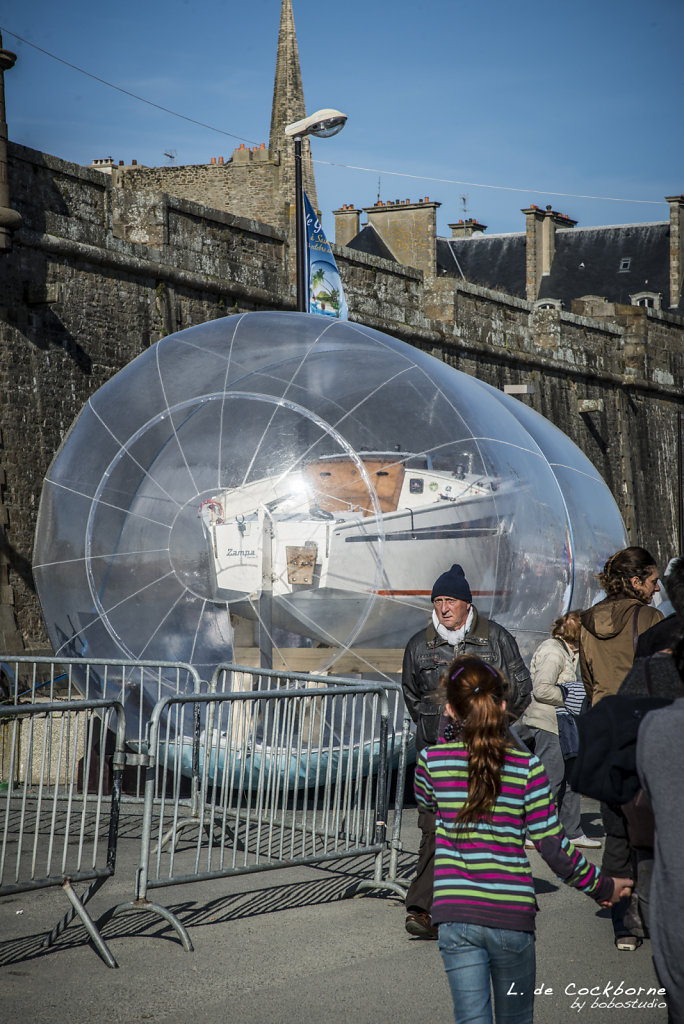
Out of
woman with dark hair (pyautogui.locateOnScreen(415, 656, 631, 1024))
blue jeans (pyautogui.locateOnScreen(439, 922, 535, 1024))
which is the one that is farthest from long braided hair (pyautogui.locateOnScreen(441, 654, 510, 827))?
blue jeans (pyautogui.locateOnScreen(439, 922, 535, 1024))

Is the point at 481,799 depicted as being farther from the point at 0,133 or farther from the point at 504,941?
the point at 0,133

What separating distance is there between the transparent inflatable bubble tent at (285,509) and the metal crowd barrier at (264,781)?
1.82ft

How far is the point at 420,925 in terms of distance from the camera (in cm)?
505

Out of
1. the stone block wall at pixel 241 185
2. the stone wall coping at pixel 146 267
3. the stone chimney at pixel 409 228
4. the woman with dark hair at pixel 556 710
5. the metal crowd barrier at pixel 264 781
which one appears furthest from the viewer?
the stone chimney at pixel 409 228

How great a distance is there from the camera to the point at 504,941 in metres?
3.00

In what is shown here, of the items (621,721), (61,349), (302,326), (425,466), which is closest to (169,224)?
(61,349)

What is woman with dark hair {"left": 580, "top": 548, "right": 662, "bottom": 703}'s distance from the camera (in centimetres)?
571

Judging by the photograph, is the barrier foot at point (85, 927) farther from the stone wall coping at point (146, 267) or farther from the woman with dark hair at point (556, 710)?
the stone wall coping at point (146, 267)

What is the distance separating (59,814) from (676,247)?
3995cm

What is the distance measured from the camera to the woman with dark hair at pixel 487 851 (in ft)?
9.85

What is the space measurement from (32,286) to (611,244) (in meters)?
35.8

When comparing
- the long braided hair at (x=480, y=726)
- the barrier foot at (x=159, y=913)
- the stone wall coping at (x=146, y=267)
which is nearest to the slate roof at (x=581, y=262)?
the stone wall coping at (x=146, y=267)

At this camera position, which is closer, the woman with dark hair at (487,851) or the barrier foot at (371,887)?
the woman with dark hair at (487,851)

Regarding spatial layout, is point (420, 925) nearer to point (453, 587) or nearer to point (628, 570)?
point (453, 587)
